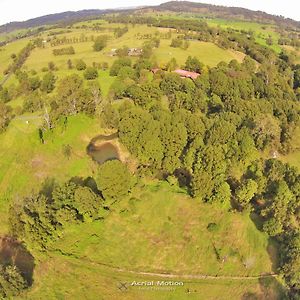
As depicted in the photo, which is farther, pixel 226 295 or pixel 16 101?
pixel 16 101

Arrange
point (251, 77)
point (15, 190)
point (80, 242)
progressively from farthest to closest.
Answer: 1. point (251, 77)
2. point (15, 190)
3. point (80, 242)

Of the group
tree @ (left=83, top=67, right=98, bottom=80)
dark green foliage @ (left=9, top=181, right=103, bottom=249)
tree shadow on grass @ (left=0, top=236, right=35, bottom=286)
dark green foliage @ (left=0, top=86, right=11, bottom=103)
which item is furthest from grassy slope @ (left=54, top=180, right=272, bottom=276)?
tree @ (left=83, top=67, right=98, bottom=80)

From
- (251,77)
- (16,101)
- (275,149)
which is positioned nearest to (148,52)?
(251,77)

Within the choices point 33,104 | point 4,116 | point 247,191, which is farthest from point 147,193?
point 33,104

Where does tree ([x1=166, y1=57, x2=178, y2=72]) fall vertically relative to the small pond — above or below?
above

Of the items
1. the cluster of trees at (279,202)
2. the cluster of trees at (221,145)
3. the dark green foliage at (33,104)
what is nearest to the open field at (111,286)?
the cluster of trees at (279,202)

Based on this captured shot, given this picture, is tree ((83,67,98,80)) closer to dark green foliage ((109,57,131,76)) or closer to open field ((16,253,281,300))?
dark green foliage ((109,57,131,76))

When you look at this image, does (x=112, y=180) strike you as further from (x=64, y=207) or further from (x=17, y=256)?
(x=17, y=256)

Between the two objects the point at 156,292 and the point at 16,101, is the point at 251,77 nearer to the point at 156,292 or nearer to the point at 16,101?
the point at 16,101
